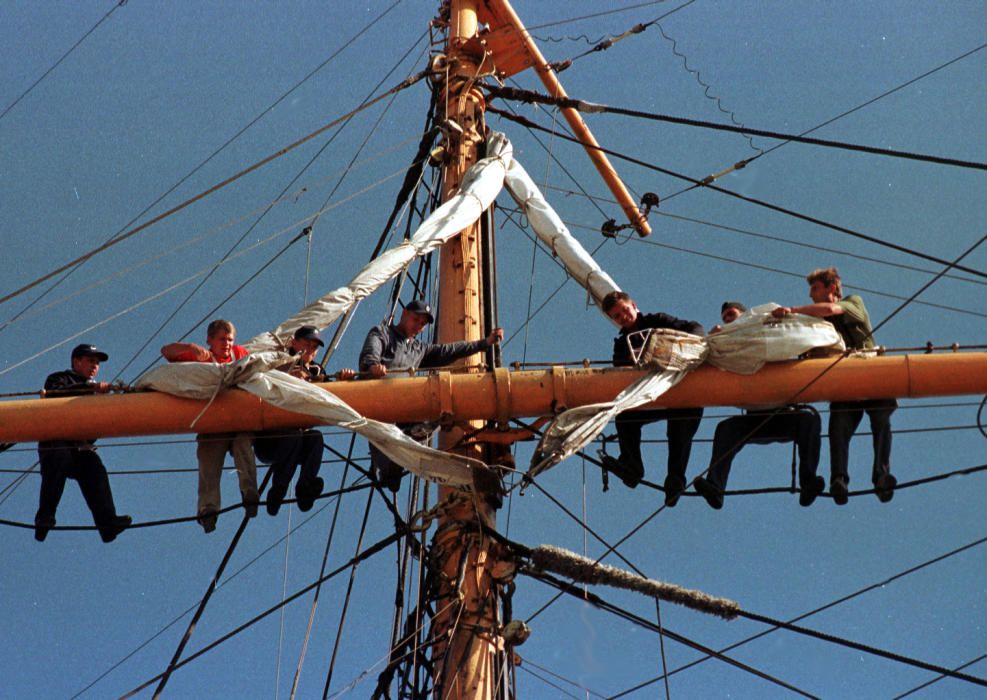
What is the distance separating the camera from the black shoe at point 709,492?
8.69 meters

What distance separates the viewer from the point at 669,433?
9195mm

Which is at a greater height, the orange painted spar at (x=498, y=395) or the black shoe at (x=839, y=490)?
the orange painted spar at (x=498, y=395)

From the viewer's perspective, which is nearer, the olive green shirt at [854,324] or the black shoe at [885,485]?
the black shoe at [885,485]

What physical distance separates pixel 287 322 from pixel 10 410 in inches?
76.0

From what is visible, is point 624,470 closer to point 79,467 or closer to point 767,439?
point 767,439

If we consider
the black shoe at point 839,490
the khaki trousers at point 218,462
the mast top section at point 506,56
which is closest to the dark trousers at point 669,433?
the black shoe at point 839,490

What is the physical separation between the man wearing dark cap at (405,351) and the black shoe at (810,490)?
7.38 ft

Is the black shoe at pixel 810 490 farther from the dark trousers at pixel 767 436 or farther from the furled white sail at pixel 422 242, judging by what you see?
the furled white sail at pixel 422 242

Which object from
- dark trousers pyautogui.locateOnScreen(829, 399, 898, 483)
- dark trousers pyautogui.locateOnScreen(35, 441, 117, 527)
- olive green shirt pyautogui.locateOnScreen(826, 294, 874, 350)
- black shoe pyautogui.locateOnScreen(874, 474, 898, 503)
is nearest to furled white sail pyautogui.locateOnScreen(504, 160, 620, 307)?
olive green shirt pyautogui.locateOnScreen(826, 294, 874, 350)

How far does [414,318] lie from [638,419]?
5.35 feet

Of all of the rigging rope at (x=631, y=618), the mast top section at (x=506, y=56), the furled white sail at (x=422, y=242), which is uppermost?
the mast top section at (x=506, y=56)

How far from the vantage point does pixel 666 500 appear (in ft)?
29.1

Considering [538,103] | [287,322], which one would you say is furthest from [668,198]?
[287,322]

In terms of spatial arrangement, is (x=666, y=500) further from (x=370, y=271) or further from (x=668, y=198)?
(x=668, y=198)
